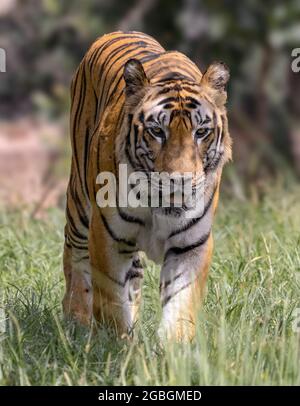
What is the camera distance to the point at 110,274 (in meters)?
4.47

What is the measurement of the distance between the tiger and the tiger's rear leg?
55cm

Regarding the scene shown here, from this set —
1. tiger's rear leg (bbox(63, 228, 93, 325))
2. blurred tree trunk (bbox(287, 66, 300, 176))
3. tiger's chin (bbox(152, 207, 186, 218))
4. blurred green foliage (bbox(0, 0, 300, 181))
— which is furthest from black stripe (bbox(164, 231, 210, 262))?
blurred tree trunk (bbox(287, 66, 300, 176))

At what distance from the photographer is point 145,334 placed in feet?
13.9

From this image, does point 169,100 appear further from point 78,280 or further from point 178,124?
point 78,280

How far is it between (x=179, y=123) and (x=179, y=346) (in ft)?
2.60

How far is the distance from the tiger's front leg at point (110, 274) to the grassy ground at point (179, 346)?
0.10 meters

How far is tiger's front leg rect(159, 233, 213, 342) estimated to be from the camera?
4293mm

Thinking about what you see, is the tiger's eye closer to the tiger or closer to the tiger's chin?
the tiger

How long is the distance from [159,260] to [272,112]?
936 cm

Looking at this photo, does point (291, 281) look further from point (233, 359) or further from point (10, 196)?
point (10, 196)

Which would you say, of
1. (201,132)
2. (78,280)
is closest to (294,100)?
(78,280)

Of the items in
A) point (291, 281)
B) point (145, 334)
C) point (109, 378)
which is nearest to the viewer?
point (109, 378)

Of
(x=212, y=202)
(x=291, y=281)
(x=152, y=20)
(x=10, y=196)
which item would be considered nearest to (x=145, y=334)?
(x=212, y=202)

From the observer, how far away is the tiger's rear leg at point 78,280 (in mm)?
5270
